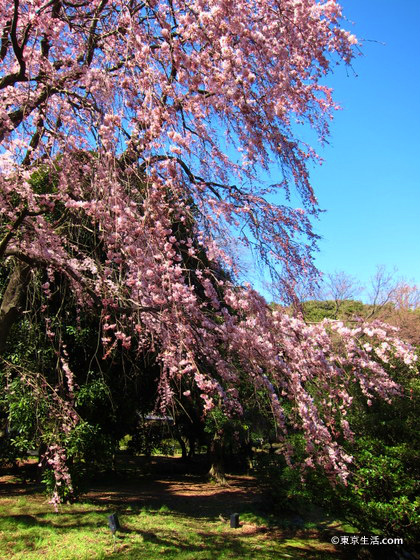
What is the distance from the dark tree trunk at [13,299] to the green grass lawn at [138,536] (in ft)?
7.53

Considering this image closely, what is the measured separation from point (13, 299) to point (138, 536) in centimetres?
342

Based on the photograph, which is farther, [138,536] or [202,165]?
[138,536]

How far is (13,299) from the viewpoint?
418 centimetres

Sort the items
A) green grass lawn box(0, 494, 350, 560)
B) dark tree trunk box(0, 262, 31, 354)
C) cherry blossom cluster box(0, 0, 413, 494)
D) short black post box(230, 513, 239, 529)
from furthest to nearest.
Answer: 1. short black post box(230, 513, 239, 529)
2. green grass lawn box(0, 494, 350, 560)
3. dark tree trunk box(0, 262, 31, 354)
4. cherry blossom cluster box(0, 0, 413, 494)

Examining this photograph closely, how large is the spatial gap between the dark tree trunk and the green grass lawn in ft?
7.53

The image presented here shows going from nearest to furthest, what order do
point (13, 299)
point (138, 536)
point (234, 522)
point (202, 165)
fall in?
point (202, 165) → point (13, 299) → point (138, 536) → point (234, 522)

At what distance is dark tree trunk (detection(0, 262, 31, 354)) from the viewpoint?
4.15 meters

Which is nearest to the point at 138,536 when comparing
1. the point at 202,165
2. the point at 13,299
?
the point at 13,299

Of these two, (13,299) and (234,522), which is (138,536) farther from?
(13,299)

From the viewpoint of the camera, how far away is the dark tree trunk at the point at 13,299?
4.15m

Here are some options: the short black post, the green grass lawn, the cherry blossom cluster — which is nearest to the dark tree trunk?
the cherry blossom cluster

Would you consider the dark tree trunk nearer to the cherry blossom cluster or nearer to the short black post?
the cherry blossom cluster

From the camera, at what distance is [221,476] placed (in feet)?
34.7

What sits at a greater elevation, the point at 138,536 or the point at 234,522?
the point at 138,536
